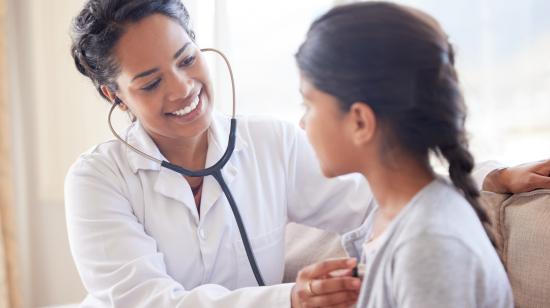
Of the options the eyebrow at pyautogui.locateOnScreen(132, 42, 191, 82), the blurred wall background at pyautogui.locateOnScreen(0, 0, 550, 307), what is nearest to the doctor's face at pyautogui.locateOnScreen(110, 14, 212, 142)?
the eyebrow at pyautogui.locateOnScreen(132, 42, 191, 82)

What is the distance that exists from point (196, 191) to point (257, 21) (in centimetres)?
101

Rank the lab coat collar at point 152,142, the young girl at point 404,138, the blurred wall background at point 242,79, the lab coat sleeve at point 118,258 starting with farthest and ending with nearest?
the blurred wall background at point 242,79 → the lab coat collar at point 152,142 → the lab coat sleeve at point 118,258 → the young girl at point 404,138

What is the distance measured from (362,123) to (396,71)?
92mm

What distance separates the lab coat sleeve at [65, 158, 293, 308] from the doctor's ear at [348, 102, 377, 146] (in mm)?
356

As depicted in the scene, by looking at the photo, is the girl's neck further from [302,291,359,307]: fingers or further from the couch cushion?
the couch cushion

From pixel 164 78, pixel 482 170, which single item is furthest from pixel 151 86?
pixel 482 170

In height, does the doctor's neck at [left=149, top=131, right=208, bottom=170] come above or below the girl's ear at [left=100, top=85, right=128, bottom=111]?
below

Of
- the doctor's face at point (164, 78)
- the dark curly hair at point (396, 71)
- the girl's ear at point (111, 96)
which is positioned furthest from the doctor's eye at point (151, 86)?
the dark curly hair at point (396, 71)

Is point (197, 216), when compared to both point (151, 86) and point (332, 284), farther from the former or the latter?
point (332, 284)

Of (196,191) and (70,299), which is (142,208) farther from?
(70,299)

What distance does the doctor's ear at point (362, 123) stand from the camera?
91 cm

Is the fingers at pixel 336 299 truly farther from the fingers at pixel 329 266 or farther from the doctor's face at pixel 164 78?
the doctor's face at pixel 164 78

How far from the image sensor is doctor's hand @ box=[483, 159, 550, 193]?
136cm

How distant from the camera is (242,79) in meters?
2.32
